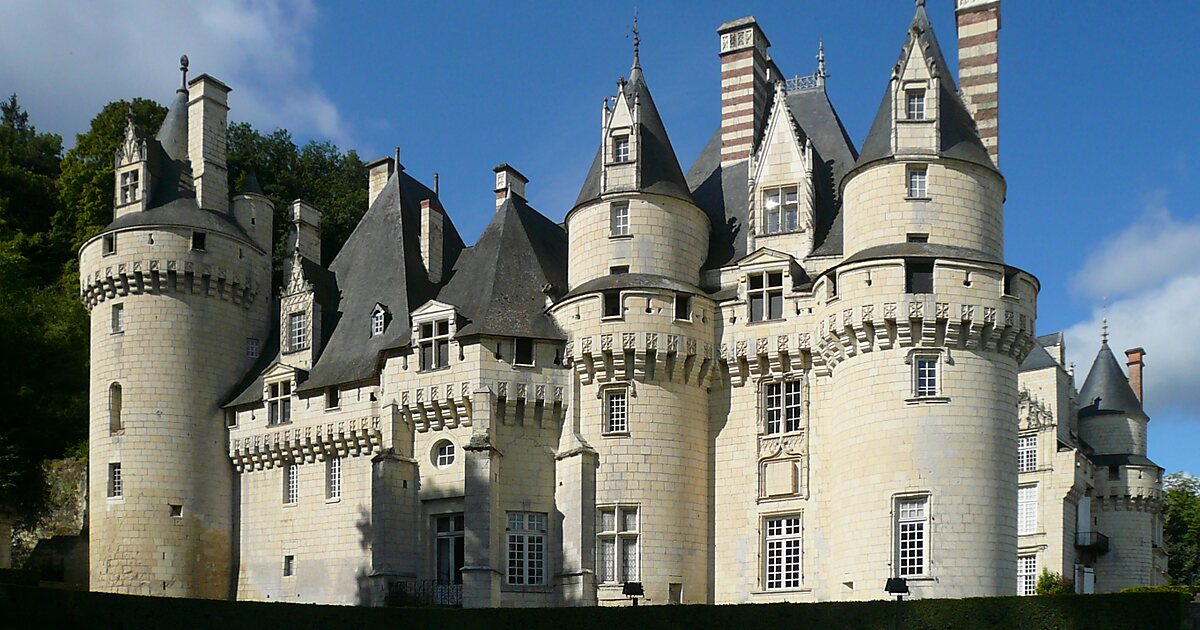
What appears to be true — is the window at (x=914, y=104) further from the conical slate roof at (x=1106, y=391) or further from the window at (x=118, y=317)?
the conical slate roof at (x=1106, y=391)

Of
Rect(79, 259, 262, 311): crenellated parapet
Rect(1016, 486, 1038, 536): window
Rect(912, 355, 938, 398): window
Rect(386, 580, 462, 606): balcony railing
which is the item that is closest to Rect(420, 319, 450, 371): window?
Rect(386, 580, 462, 606): balcony railing

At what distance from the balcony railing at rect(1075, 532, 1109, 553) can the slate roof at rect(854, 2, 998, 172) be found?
23.0 meters

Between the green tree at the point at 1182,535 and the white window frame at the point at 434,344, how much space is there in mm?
43972

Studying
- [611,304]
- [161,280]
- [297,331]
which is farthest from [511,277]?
[161,280]

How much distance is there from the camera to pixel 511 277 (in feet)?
120

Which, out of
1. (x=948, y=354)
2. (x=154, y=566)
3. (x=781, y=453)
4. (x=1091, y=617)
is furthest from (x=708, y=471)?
(x=154, y=566)

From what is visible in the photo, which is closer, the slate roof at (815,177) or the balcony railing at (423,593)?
the balcony railing at (423,593)

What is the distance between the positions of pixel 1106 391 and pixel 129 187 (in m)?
35.9

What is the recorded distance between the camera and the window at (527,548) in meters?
33.7

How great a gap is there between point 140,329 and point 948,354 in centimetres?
2195

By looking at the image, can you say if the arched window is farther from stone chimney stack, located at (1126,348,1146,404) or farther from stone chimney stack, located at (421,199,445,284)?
stone chimney stack, located at (1126,348,1146,404)

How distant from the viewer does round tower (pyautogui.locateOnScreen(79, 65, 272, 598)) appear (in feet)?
127

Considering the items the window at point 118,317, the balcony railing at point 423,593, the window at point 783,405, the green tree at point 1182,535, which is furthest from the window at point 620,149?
the green tree at point 1182,535

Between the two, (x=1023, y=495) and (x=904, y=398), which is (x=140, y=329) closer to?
(x=904, y=398)
